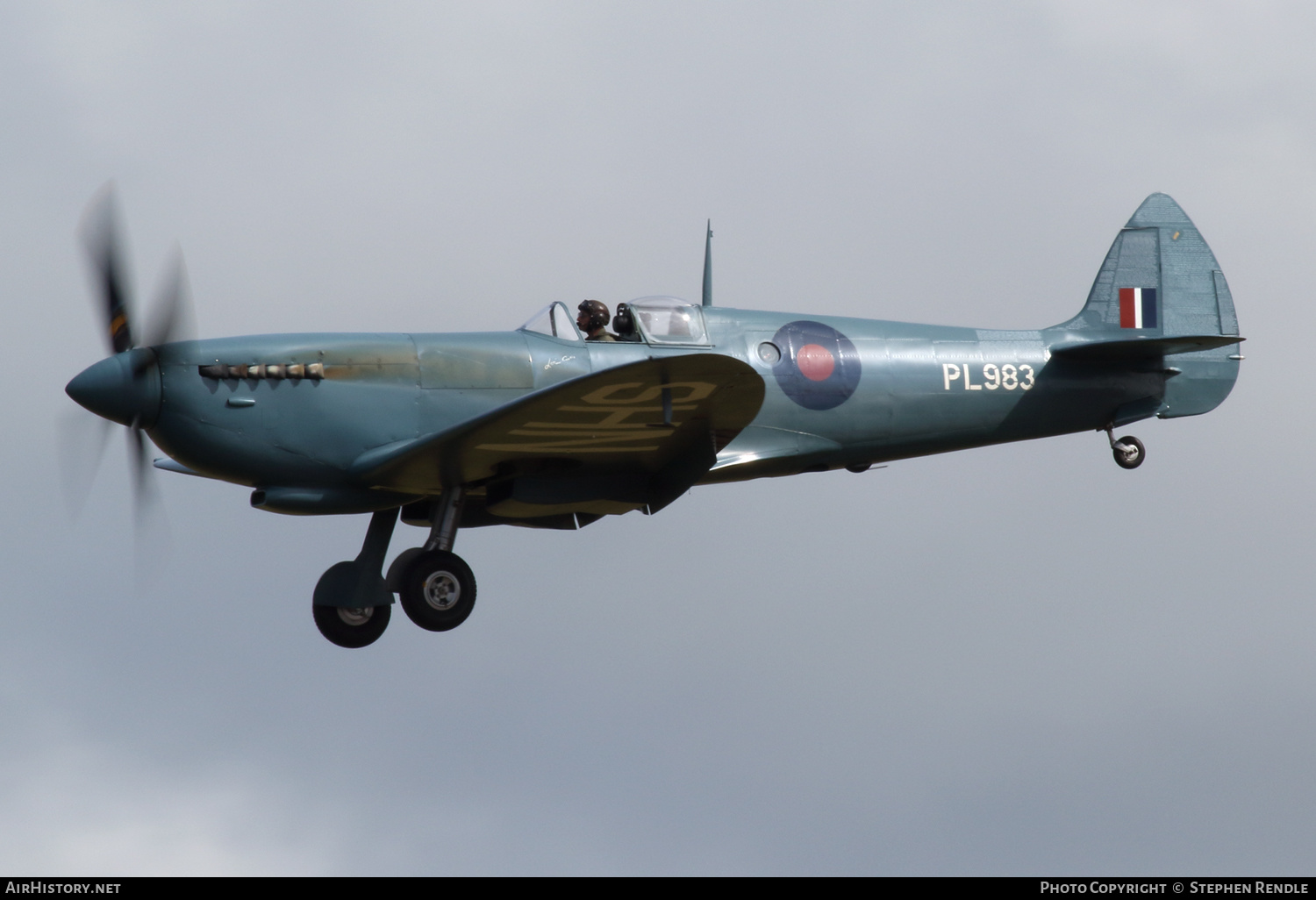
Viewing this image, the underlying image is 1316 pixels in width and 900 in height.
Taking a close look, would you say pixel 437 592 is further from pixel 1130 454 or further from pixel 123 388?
pixel 1130 454

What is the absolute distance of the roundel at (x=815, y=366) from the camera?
1494cm

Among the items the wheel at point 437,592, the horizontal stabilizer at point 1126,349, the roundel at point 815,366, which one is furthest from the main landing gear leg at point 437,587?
the horizontal stabilizer at point 1126,349

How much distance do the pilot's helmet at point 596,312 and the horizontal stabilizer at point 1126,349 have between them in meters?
4.12

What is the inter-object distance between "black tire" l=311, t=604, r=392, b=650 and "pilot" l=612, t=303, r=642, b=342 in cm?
279

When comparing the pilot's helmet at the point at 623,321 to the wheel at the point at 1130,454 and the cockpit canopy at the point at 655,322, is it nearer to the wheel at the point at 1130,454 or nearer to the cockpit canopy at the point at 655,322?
the cockpit canopy at the point at 655,322

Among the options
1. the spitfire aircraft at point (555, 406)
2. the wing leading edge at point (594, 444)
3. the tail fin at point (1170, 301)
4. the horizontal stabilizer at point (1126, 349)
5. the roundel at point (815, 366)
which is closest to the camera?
the wing leading edge at point (594, 444)

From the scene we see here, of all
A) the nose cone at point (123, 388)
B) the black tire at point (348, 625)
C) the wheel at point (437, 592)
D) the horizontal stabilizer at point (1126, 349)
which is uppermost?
the horizontal stabilizer at point (1126, 349)

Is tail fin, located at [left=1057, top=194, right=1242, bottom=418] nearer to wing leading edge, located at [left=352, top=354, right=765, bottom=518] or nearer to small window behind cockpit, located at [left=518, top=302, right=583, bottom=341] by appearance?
wing leading edge, located at [left=352, top=354, right=765, bottom=518]

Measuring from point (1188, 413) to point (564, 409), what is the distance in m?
6.68

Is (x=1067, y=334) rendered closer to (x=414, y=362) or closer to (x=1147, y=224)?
(x=1147, y=224)

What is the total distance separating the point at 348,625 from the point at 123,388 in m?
2.52

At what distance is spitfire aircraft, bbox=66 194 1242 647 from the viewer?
42.5 ft

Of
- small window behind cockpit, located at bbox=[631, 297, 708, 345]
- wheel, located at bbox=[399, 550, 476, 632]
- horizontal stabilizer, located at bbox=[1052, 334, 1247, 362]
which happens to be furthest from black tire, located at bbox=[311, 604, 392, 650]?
horizontal stabilizer, located at bbox=[1052, 334, 1247, 362]

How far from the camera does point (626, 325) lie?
1444 centimetres
